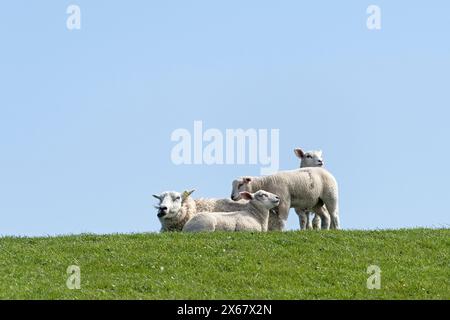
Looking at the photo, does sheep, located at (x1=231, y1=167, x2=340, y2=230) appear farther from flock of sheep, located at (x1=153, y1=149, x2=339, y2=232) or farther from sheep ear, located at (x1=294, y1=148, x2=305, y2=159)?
sheep ear, located at (x1=294, y1=148, x2=305, y2=159)

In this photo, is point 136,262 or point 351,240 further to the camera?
point 351,240

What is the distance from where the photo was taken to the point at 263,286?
22.6m

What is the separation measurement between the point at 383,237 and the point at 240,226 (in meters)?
3.64

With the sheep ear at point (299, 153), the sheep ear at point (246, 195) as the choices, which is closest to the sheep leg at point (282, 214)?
the sheep ear at point (246, 195)

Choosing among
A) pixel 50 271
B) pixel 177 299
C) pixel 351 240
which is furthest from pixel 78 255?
pixel 351 240

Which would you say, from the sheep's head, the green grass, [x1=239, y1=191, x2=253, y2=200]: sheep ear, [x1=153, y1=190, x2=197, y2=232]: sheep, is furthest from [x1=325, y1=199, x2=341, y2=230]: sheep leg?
[x1=153, y1=190, x2=197, y2=232]: sheep

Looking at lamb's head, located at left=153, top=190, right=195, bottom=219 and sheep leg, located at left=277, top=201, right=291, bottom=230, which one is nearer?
lamb's head, located at left=153, top=190, right=195, bottom=219

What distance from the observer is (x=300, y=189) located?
3012cm

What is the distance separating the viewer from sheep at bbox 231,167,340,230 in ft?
98.5

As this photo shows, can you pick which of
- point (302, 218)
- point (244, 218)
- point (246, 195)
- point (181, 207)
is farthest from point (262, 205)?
point (302, 218)

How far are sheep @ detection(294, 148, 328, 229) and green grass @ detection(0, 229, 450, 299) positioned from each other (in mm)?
4209
